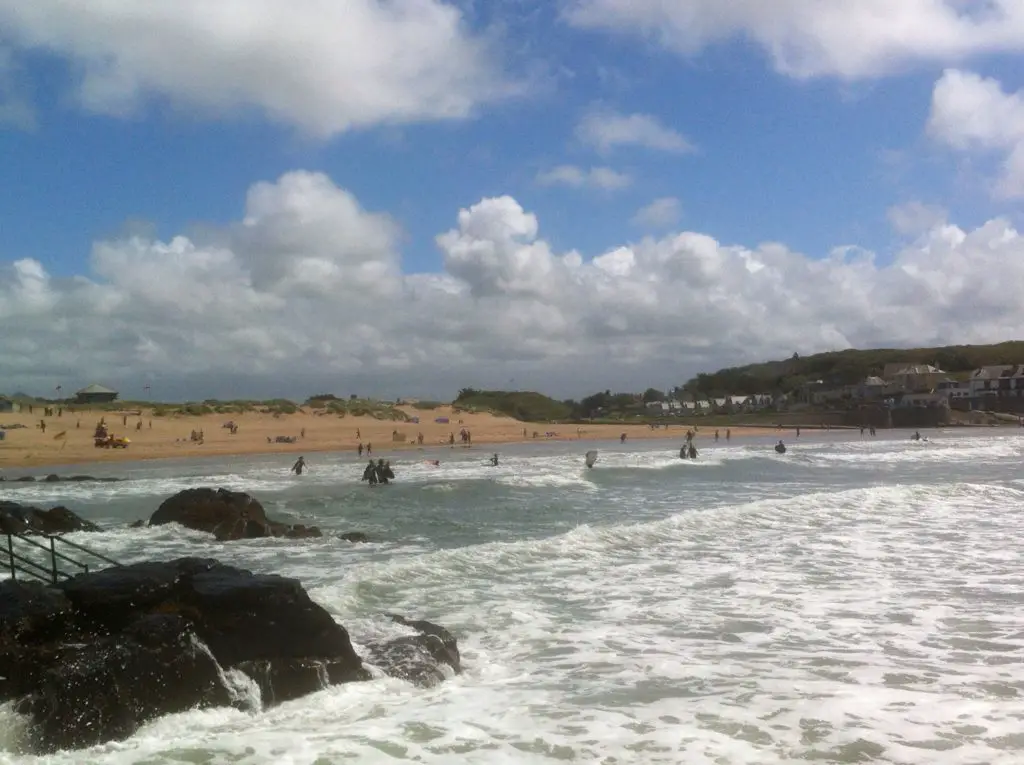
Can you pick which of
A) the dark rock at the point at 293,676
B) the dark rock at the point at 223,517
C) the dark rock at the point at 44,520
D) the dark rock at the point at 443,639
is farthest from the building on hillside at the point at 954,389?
the dark rock at the point at 293,676

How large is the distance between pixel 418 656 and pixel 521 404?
121 m

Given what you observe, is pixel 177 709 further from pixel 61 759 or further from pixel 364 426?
pixel 364 426

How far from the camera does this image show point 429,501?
2661 centimetres

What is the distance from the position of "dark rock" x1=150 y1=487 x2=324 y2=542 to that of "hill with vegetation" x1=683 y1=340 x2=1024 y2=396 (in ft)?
500

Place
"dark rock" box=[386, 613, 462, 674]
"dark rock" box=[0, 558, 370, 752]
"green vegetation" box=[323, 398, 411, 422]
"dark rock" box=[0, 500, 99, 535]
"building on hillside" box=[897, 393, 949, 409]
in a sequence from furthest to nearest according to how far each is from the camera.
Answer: "building on hillside" box=[897, 393, 949, 409]
"green vegetation" box=[323, 398, 411, 422]
"dark rock" box=[0, 500, 99, 535]
"dark rock" box=[386, 613, 462, 674]
"dark rock" box=[0, 558, 370, 752]

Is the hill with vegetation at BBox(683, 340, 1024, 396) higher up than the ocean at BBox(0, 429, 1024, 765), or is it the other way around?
the hill with vegetation at BBox(683, 340, 1024, 396)

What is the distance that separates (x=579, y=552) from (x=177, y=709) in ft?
32.1

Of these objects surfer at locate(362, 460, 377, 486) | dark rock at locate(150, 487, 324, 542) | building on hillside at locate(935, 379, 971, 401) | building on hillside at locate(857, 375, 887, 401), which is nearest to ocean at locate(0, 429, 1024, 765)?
A: dark rock at locate(150, 487, 324, 542)

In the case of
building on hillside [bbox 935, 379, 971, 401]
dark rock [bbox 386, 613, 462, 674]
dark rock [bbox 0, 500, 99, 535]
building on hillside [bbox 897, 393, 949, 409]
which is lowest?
dark rock [bbox 386, 613, 462, 674]

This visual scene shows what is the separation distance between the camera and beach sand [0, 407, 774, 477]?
49.5 meters

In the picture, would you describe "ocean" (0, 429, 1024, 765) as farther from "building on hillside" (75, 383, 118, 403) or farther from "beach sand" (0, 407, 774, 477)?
"building on hillside" (75, 383, 118, 403)

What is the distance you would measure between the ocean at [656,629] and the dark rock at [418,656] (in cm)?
18

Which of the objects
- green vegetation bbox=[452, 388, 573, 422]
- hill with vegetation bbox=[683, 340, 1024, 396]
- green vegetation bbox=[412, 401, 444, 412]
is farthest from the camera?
hill with vegetation bbox=[683, 340, 1024, 396]

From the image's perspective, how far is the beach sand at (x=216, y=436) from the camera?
49.5 meters
